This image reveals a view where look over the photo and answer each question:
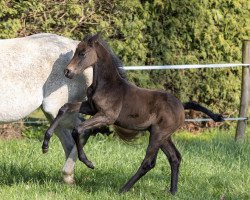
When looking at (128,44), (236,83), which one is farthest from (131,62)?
(236,83)

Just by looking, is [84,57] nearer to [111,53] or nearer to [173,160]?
[111,53]

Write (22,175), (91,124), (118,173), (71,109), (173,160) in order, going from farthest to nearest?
(118,173), (22,175), (173,160), (71,109), (91,124)

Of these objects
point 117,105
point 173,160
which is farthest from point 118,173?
point 117,105

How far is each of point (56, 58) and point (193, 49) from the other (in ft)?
13.7

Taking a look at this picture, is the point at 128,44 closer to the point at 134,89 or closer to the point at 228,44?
the point at 228,44

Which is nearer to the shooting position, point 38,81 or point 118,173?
point 38,81

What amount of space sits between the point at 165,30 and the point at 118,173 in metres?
3.56

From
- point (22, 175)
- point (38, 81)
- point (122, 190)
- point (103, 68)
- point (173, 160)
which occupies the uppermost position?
point (103, 68)

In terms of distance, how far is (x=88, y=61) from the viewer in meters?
6.35

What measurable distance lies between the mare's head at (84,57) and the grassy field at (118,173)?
1142 millimetres

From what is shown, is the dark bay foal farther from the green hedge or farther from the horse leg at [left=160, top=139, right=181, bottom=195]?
the green hedge

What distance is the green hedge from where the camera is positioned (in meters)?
9.98

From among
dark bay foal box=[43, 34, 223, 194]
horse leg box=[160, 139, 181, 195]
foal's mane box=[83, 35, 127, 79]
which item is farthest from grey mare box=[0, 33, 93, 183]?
horse leg box=[160, 139, 181, 195]

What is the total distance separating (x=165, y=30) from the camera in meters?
10.6
